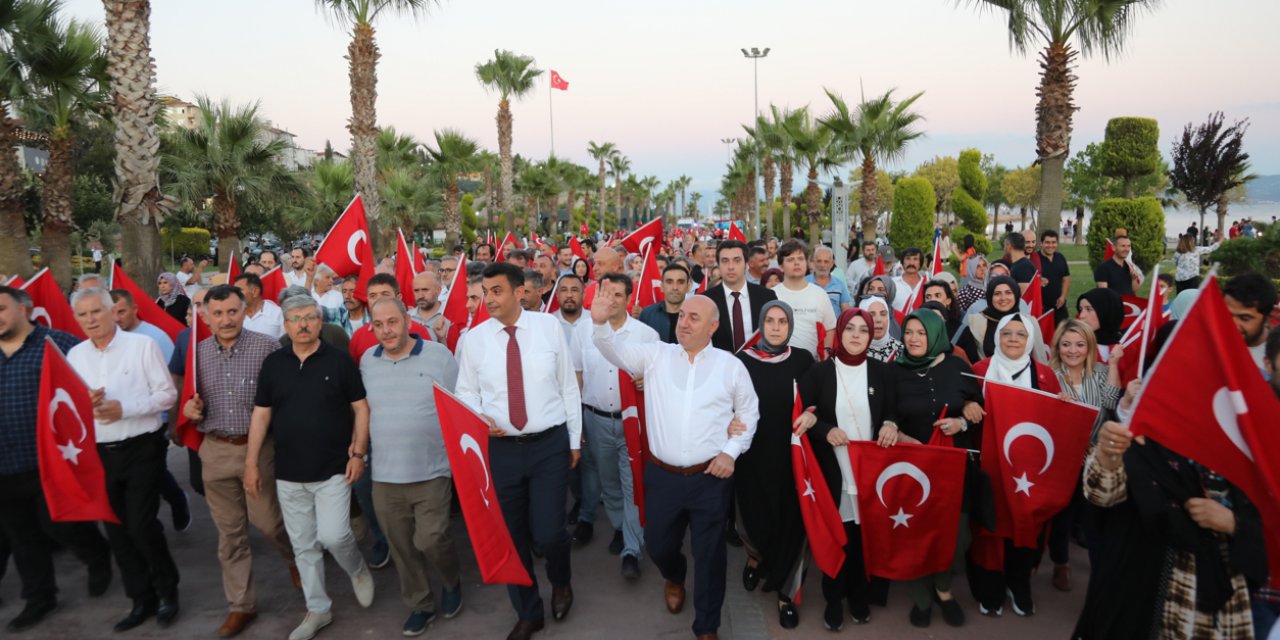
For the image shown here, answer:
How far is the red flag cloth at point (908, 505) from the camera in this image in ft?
13.5

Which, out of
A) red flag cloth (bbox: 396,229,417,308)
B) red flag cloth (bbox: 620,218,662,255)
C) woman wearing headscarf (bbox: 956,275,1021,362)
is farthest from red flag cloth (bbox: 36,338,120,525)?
red flag cloth (bbox: 620,218,662,255)

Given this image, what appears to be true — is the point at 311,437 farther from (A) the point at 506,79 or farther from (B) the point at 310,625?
(A) the point at 506,79

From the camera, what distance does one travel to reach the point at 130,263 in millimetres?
9258

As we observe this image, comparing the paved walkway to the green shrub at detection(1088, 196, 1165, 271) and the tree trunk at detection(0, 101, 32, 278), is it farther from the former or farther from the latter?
the green shrub at detection(1088, 196, 1165, 271)

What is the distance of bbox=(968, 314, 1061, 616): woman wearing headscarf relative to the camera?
436 centimetres

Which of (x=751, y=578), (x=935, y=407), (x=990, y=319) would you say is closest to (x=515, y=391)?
(x=751, y=578)

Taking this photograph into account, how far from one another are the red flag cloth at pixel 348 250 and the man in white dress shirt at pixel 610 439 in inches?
94.1

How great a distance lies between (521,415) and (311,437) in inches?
44.8

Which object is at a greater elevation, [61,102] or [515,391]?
[61,102]

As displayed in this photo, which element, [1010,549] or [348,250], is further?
[348,250]

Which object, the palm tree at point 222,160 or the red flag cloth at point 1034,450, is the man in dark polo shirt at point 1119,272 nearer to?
the red flag cloth at point 1034,450

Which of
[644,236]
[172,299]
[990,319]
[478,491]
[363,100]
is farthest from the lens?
[363,100]

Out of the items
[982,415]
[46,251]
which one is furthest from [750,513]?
[46,251]

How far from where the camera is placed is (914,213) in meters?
25.9
